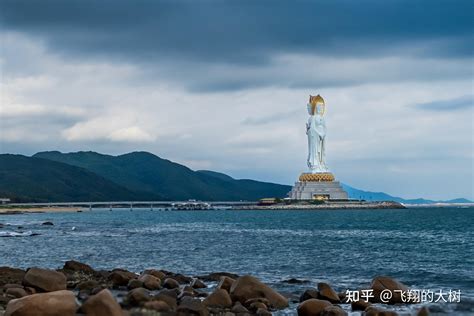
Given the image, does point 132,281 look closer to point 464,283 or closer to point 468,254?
point 464,283

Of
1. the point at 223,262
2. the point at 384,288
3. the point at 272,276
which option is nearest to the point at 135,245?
the point at 223,262

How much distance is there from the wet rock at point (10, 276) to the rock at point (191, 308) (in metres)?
9.83

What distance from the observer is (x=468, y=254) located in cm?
4809

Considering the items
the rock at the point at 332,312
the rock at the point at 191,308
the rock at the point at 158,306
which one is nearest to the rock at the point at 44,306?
the rock at the point at 158,306

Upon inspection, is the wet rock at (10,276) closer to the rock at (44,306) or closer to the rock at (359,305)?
the rock at (44,306)

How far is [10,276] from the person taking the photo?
99.3 ft

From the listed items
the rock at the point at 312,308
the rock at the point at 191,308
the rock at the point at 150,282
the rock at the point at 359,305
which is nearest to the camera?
the rock at the point at 191,308

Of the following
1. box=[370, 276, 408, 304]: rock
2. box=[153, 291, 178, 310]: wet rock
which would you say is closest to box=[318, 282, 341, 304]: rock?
box=[370, 276, 408, 304]: rock

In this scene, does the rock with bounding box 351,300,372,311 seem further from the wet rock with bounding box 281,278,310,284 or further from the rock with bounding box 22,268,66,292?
the rock with bounding box 22,268,66,292

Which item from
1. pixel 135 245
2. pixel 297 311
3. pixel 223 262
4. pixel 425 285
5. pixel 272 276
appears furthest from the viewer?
pixel 135 245

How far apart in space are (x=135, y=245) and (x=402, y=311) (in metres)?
38.6

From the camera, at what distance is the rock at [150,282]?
28094 mm

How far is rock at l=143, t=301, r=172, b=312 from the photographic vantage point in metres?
22.0

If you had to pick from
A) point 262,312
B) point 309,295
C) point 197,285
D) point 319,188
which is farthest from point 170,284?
point 319,188
